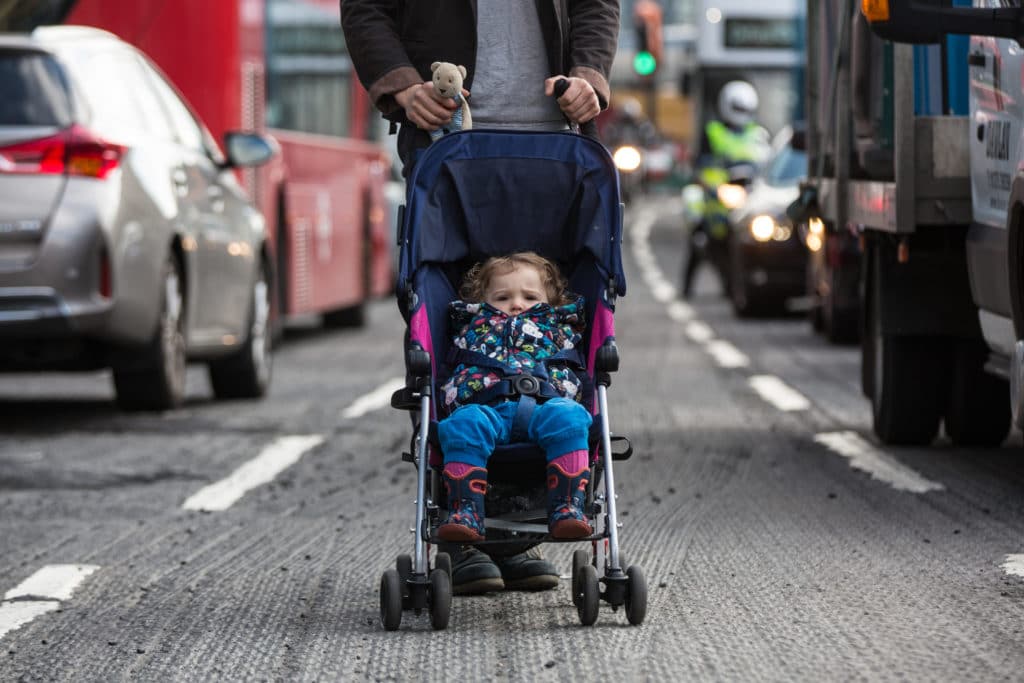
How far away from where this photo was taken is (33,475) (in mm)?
9156

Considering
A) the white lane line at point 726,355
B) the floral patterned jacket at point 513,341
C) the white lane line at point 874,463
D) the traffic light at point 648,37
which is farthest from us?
the traffic light at point 648,37

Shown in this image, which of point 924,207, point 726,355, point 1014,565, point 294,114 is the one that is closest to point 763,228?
point 726,355

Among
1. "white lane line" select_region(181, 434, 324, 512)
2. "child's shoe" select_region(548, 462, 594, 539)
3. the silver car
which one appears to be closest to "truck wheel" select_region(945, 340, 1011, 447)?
"white lane line" select_region(181, 434, 324, 512)

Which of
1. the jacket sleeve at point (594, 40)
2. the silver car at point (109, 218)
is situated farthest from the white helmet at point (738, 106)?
the jacket sleeve at point (594, 40)

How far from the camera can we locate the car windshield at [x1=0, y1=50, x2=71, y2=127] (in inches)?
408

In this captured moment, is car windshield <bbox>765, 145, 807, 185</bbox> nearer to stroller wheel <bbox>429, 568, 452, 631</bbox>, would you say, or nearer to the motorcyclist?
the motorcyclist

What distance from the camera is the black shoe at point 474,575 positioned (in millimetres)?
5980

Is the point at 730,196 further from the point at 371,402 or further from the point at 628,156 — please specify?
the point at 371,402

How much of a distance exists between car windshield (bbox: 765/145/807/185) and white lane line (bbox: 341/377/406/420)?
7.42 meters

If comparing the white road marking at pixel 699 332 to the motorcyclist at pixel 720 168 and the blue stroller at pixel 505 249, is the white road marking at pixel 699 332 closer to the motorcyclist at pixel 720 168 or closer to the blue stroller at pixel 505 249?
the motorcyclist at pixel 720 168

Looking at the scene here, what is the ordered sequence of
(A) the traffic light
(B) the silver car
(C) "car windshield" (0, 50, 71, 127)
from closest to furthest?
(B) the silver car → (C) "car windshield" (0, 50, 71, 127) → (A) the traffic light

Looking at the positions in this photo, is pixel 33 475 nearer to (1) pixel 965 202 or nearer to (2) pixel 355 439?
(2) pixel 355 439

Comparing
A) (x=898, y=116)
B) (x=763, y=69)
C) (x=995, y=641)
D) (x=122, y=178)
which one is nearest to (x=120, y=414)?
(x=122, y=178)

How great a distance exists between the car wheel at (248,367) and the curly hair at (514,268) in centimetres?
688
